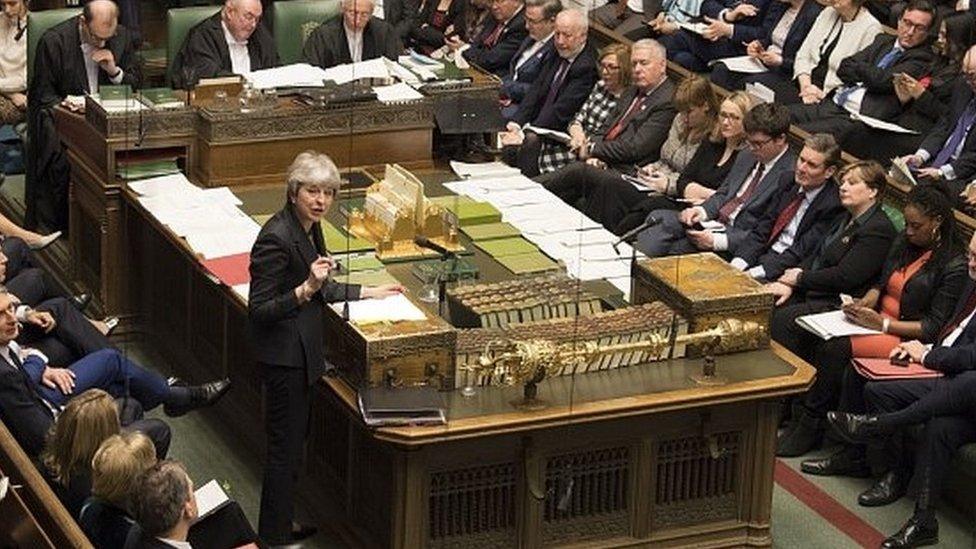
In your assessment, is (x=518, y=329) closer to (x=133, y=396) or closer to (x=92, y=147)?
(x=133, y=396)

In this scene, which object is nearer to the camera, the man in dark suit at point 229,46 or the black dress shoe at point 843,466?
the black dress shoe at point 843,466

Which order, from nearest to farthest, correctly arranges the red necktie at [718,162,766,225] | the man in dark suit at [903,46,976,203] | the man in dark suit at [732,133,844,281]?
the man in dark suit at [732,133,844,281], the red necktie at [718,162,766,225], the man in dark suit at [903,46,976,203]

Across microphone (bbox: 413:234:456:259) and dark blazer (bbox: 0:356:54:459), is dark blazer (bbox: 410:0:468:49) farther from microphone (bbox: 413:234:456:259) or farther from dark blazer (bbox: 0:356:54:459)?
dark blazer (bbox: 0:356:54:459)

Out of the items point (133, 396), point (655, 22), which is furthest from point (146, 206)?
point (655, 22)

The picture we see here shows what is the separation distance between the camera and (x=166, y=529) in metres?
6.64

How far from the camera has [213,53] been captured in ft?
35.1

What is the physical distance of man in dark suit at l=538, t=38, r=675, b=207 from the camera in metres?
10.6

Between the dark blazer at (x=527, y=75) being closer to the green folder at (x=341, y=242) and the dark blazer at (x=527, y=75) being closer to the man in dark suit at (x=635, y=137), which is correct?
the man in dark suit at (x=635, y=137)

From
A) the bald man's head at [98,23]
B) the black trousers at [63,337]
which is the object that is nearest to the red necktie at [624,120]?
the bald man's head at [98,23]

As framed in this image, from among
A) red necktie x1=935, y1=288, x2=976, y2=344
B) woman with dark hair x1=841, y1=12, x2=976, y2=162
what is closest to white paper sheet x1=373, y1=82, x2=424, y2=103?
woman with dark hair x1=841, y1=12, x2=976, y2=162

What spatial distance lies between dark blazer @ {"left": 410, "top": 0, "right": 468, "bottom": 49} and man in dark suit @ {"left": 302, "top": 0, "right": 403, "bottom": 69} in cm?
127

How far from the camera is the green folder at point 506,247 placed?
916 cm

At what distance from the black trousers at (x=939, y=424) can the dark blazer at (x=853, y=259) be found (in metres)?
0.74

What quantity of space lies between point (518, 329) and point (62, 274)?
120 inches
